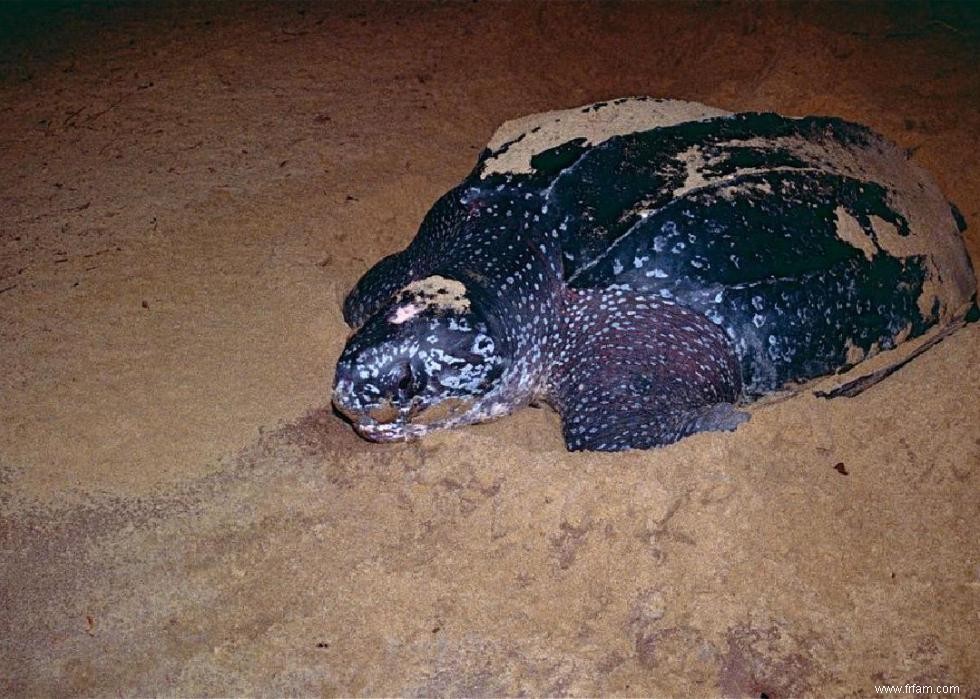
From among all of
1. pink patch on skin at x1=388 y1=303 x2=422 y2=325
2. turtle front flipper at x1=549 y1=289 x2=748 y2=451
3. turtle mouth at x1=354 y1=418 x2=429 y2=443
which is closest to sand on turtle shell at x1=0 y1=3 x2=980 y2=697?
turtle mouth at x1=354 y1=418 x2=429 y2=443

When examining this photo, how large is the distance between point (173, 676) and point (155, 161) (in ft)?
8.61

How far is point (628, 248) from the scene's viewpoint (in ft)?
8.19

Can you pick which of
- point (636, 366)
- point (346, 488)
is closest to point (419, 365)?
point (346, 488)

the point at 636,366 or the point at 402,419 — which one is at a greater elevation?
the point at 636,366

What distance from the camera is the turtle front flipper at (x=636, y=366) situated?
7.87 feet

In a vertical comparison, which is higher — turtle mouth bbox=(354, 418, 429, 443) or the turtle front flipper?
the turtle front flipper

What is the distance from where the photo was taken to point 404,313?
2.42 m

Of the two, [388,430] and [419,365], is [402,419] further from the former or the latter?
[419,365]

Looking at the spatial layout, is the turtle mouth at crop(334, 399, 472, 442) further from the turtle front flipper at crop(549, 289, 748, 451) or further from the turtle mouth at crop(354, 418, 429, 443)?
the turtle front flipper at crop(549, 289, 748, 451)

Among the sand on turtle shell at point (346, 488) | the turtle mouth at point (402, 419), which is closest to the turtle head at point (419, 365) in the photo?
the turtle mouth at point (402, 419)

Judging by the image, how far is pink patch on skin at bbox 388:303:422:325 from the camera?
2.40 meters

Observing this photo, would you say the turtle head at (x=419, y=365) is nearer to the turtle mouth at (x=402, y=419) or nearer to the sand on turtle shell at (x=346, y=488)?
the turtle mouth at (x=402, y=419)

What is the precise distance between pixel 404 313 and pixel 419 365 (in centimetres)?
17

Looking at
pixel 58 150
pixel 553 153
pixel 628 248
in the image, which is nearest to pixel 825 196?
pixel 628 248
